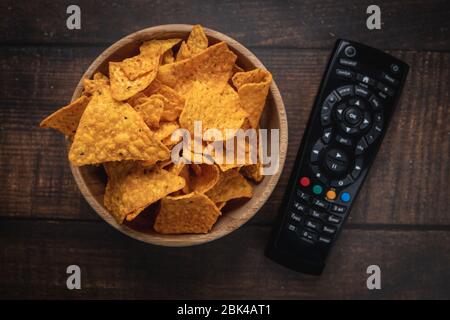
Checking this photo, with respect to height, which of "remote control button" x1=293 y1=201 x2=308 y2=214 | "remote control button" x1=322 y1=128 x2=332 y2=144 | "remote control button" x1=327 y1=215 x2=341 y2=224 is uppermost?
"remote control button" x1=322 y1=128 x2=332 y2=144

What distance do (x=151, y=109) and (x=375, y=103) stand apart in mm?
435

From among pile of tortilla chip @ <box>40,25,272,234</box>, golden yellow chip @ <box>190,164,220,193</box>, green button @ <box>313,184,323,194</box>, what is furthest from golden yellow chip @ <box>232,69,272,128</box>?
green button @ <box>313,184,323,194</box>

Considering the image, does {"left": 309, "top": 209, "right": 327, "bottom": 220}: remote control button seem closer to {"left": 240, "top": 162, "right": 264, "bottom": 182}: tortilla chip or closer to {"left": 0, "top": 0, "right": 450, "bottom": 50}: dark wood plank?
{"left": 240, "top": 162, "right": 264, "bottom": 182}: tortilla chip

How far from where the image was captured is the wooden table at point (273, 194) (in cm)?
108

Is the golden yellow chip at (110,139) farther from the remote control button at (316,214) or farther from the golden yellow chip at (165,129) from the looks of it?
the remote control button at (316,214)

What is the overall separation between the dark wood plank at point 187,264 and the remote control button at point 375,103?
25 cm

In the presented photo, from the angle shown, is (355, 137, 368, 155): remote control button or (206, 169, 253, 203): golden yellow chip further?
(355, 137, 368, 155): remote control button

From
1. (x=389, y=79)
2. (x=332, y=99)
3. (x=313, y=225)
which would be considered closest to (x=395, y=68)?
(x=389, y=79)

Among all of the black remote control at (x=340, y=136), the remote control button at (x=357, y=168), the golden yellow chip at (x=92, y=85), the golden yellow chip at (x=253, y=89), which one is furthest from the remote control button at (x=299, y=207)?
the golden yellow chip at (x=92, y=85)

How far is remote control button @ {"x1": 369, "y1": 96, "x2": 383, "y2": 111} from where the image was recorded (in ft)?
3.47

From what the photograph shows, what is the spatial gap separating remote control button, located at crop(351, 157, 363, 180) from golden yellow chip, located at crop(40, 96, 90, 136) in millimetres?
505

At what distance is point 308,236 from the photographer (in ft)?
3.58

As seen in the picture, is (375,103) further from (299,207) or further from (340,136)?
(299,207)
